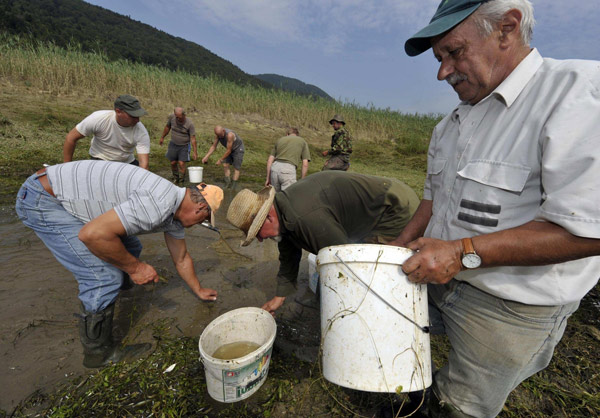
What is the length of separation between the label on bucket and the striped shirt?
45.7 inches

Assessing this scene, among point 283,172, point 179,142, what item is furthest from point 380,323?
point 179,142

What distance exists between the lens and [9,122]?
327 inches

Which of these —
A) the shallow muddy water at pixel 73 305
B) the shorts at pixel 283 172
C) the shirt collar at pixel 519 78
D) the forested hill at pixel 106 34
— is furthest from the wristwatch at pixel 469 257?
the forested hill at pixel 106 34

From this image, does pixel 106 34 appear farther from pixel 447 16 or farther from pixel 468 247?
pixel 468 247

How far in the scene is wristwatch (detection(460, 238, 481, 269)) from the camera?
1225 mm

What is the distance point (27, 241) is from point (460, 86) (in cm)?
518

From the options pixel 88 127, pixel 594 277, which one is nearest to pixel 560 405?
pixel 594 277

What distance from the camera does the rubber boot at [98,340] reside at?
224 centimetres

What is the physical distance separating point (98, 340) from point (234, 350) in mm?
1039

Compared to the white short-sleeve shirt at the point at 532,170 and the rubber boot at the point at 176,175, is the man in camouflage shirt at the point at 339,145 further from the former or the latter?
the white short-sleeve shirt at the point at 532,170

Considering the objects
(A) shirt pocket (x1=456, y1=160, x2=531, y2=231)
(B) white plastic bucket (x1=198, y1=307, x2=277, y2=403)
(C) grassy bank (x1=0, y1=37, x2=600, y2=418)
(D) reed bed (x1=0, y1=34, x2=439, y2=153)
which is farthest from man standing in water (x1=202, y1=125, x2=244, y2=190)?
(D) reed bed (x1=0, y1=34, x2=439, y2=153)

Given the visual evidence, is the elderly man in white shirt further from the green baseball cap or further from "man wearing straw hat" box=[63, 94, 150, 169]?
"man wearing straw hat" box=[63, 94, 150, 169]

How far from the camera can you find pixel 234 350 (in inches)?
89.5

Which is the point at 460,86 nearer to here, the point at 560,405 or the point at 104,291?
the point at 560,405
